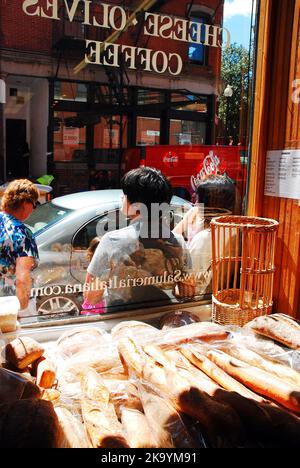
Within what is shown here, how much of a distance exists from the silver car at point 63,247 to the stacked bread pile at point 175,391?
58cm

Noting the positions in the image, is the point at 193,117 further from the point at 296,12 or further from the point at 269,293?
the point at 269,293

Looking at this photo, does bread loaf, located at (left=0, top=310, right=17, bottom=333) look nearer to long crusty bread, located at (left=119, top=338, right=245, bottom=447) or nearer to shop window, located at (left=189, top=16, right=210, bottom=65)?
long crusty bread, located at (left=119, top=338, right=245, bottom=447)

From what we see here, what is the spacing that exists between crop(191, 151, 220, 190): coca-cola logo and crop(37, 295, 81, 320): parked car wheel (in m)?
1.20

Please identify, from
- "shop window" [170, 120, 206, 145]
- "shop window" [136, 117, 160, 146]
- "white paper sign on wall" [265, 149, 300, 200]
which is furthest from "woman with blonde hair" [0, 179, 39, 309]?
"white paper sign on wall" [265, 149, 300, 200]

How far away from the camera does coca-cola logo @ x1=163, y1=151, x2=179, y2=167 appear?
9.55 feet

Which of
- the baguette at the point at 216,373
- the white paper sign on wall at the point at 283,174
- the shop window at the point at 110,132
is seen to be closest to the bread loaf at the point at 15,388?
the baguette at the point at 216,373

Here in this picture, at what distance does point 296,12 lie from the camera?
2719mm

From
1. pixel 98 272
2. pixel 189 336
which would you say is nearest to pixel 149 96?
pixel 98 272

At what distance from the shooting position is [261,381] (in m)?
1.48

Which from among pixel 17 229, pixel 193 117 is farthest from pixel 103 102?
pixel 17 229

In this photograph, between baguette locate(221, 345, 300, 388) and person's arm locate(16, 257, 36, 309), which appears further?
person's arm locate(16, 257, 36, 309)

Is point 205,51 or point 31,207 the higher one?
point 205,51

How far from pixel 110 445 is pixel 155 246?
180 centimetres

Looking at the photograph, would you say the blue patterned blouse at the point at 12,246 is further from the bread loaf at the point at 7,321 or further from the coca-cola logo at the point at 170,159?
the coca-cola logo at the point at 170,159
